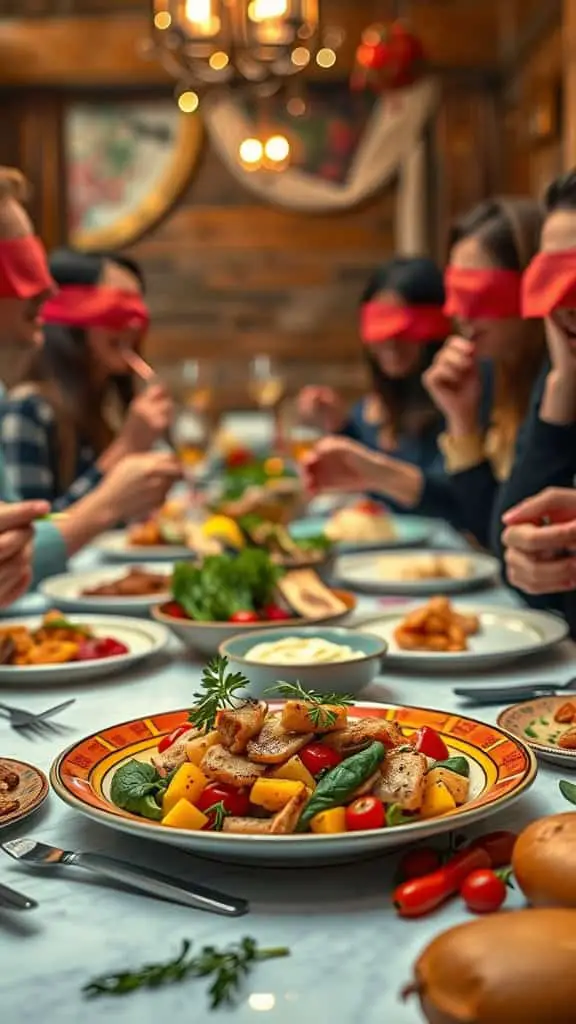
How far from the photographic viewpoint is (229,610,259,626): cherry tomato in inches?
71.2

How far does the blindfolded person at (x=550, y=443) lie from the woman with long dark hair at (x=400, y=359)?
1.36m

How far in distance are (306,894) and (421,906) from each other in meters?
0.09

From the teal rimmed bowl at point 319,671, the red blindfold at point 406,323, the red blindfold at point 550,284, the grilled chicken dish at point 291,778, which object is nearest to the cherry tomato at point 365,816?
the grilled chicken dish at point 291,778

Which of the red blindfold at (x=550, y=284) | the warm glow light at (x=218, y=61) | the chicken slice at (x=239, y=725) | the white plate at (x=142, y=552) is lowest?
the white plate at (x=142, y=552)

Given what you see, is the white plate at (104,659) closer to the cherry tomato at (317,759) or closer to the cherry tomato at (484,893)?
the cherry tomato at (317,759)

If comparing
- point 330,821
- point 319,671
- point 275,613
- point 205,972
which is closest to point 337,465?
point 275,613

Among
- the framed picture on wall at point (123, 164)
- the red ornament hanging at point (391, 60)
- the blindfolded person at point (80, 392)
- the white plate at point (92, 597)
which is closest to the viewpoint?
the white plate at point (92, 597)

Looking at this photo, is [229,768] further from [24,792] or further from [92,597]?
[92,597]

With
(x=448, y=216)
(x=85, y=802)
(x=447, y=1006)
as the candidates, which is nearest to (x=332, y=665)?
(x=85, y=802)

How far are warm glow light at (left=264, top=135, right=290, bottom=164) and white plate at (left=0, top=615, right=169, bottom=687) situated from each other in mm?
3695

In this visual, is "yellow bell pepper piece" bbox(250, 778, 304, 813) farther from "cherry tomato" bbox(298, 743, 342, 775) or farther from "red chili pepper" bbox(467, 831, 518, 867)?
"red chili pepper" bbox(467, 831, 518, 867)

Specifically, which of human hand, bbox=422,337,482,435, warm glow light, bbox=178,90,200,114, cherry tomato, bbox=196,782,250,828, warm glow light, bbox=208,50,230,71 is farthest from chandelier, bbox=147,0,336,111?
cherry tomato, bbox=196,782,250,828

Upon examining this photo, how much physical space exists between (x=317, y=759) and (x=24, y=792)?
11.4 inches

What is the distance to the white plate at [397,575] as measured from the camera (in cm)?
237
